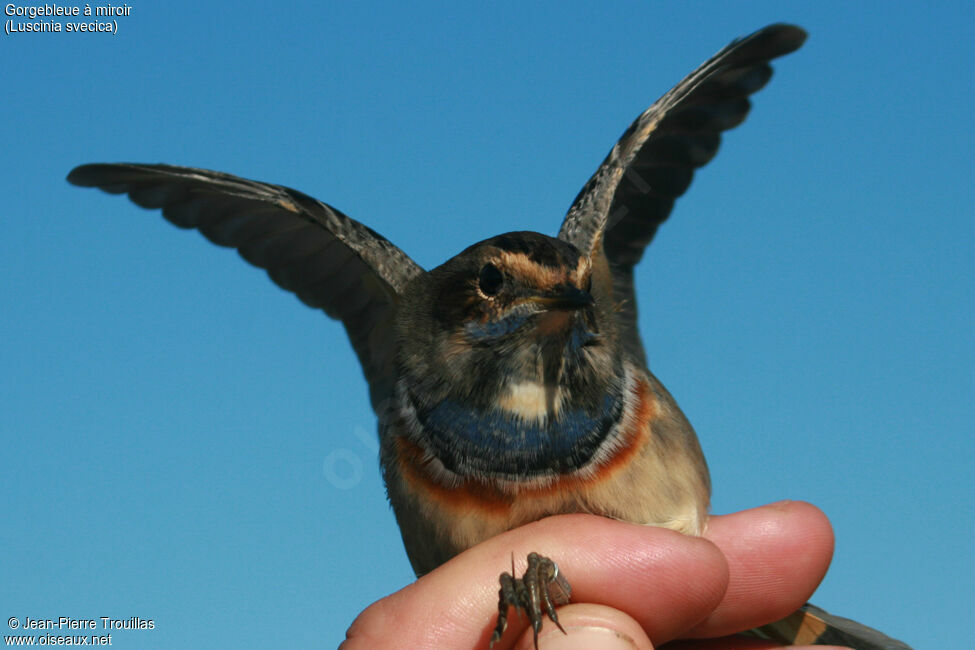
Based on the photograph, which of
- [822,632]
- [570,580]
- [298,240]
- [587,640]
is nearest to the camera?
[587,640]

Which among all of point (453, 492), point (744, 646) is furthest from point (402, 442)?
→ point (744, 646)

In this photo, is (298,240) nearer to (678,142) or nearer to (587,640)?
(678,142)

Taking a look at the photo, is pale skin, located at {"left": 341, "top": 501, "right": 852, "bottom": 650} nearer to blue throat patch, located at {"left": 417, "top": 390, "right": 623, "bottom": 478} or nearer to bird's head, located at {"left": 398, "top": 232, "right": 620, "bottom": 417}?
blue throat patch, located at {"left": 417, "top": 390, "right": 623, "bottom": 478}

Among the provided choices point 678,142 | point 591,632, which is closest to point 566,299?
point 591,632

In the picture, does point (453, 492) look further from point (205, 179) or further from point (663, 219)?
point (663, 219)

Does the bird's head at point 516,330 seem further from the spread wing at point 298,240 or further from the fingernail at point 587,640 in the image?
the fingernail at point 587,640

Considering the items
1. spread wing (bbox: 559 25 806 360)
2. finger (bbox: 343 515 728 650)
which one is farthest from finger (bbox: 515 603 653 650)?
spread wing (bbox: 559 25 806 360)

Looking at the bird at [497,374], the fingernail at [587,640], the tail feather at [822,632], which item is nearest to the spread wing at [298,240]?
the bird at [497,374]
